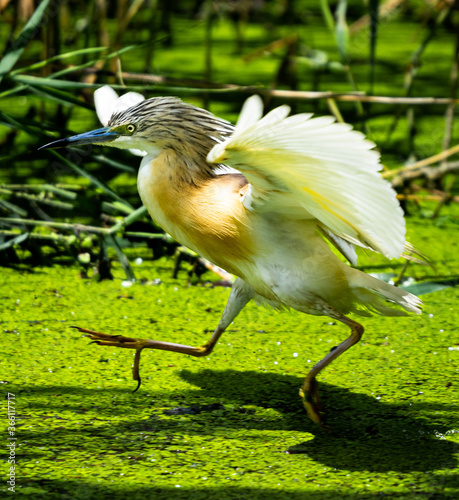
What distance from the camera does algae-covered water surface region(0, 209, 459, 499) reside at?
1.56 metres

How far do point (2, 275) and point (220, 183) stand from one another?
103 cm

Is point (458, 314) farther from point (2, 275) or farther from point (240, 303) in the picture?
point (2, 275)

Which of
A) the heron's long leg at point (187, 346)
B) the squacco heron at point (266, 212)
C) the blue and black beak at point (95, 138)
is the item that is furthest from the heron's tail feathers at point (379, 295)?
the blue and black beak at point (95, 138)

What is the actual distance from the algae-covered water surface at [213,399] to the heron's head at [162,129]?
0.58 metres

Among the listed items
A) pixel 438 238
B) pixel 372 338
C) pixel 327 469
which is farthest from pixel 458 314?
pixel 327 469

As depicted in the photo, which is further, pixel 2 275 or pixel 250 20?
pixel 250 20

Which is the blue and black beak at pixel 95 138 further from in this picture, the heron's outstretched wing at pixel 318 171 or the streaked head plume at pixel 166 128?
the heron's outstretched wing at pixel 318 171

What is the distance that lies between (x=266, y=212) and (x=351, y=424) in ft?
1.68

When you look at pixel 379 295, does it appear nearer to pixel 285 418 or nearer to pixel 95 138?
pixel 285 418

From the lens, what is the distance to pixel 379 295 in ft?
6.08

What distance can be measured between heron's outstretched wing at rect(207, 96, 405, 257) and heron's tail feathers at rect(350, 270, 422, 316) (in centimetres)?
16

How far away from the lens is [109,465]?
160 centimetres

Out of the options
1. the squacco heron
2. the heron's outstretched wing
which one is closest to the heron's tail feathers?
the squacco heron

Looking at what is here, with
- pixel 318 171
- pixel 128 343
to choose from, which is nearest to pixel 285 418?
pixel 128 343
